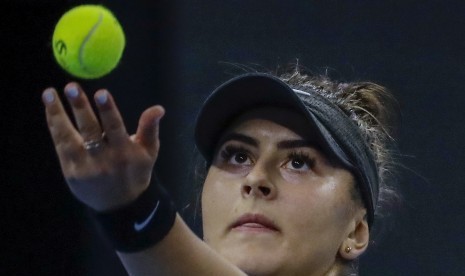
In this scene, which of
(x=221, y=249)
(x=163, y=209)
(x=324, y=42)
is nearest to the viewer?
(x=163, y=209)

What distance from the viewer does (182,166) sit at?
7.13 feet

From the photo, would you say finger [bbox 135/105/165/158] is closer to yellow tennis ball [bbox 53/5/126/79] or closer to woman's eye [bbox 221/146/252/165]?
yellow tennis ball [bbox 53/5/126/79]

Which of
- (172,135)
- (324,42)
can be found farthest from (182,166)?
(324,42)

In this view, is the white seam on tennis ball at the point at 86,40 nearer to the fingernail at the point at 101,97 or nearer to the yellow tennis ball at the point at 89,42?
the yellow tennis ball at the point at 89,42

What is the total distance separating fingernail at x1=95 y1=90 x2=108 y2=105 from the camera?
0.91m

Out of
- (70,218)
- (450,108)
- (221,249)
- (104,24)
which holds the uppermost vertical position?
(104,24)

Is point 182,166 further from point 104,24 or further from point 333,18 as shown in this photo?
point 104,24

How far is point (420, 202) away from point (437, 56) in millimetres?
352

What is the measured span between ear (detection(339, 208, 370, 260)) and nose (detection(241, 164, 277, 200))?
18cm

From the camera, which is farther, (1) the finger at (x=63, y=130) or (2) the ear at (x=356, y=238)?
(2) the ear at (x=356, y=238)

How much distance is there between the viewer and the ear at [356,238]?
145 centimetres

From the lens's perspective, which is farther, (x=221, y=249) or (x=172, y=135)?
(x=172, y=135)

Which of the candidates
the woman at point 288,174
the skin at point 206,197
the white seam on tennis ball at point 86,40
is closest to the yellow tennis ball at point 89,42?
the white seam on tennis ball at point 86,40

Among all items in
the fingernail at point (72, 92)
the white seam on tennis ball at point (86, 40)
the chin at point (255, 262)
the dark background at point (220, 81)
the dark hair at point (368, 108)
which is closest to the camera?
the fingernail at point (72, 92)
